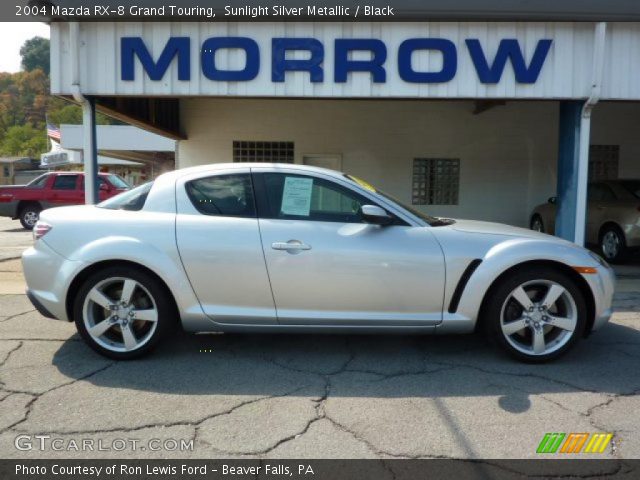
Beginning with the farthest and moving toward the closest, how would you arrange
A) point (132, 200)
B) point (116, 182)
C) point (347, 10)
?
point (116, 182), point (347, 10), point (132, 200)

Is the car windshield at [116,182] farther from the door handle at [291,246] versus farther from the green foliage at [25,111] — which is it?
the green foliage at [25,111]

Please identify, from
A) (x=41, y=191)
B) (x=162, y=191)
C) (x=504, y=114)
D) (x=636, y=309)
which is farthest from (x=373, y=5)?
(x=41, y=191)

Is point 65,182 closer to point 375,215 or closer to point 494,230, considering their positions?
point 375,215

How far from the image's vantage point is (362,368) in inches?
156

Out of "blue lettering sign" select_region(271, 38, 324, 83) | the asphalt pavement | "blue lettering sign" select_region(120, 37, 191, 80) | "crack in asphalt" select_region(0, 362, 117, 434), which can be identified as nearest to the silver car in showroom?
"crack in asphalt" select_region(0, 362, 117, 434)

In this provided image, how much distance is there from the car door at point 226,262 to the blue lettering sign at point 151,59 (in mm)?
4023

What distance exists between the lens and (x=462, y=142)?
13.2 m

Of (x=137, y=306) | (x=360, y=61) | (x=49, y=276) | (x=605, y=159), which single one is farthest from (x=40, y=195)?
(x=605, y=159)

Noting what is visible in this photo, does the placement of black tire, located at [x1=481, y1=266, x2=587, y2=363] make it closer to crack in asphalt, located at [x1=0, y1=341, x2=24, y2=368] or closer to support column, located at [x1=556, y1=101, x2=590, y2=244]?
crack in asphalt, located at [x1=0, y1=341, x2=24, y2=368]

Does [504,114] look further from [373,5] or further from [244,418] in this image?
[244,418]

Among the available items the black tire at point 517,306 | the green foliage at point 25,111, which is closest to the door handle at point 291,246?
the black tire at point 517,306

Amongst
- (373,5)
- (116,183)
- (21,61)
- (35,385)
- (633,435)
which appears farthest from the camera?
(21,61)

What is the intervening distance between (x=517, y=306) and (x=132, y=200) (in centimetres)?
319

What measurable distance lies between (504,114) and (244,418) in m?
12.0
